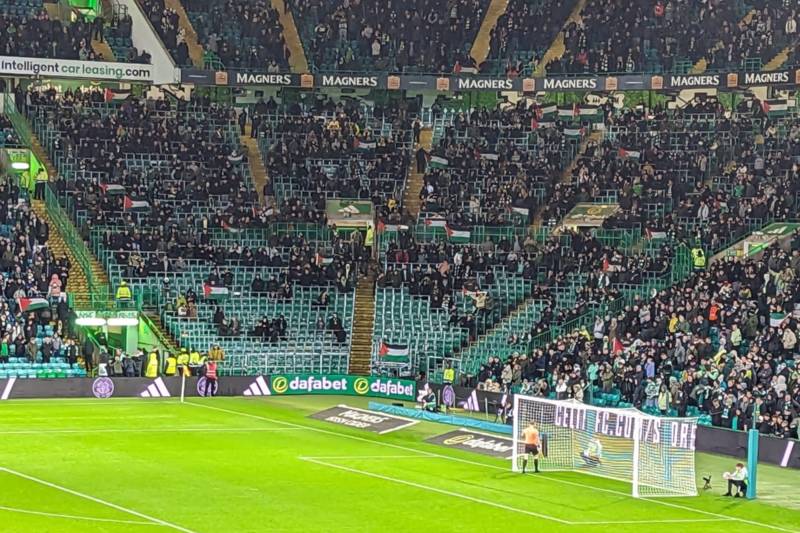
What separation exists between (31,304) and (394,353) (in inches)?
557

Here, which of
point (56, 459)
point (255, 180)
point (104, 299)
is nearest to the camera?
point (56, 459)

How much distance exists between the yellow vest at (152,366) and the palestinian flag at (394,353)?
29.8 feet

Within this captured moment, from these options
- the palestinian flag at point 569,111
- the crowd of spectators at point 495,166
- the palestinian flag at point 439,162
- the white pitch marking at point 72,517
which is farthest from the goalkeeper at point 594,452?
the palestinian flag at point 569,111

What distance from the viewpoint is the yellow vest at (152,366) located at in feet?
175

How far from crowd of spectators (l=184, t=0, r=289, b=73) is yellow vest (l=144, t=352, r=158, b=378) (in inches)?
819

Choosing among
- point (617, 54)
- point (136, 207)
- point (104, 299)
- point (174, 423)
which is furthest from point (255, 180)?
point (174, 423)

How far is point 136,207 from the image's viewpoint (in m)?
61.8

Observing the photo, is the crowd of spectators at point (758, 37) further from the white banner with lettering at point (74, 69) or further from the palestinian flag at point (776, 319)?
the white banner with lettering at point (74, 69)

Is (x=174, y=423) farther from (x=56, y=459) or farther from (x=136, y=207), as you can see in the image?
(x=136, y=207)

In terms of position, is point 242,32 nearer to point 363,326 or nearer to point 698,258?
point 363,326

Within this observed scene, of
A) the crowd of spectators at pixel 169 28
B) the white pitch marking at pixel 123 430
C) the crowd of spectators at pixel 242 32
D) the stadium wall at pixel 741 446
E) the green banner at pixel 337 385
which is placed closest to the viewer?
the stadium wall at pixel 741 446

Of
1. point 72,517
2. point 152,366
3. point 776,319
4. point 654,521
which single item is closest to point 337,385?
point 152,366

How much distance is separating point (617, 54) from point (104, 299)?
91.6 feet

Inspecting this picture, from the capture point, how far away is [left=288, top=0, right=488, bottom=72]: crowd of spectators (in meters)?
71.3
